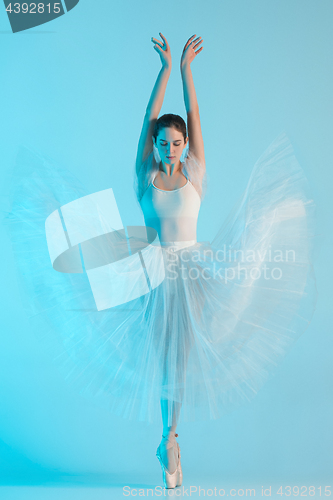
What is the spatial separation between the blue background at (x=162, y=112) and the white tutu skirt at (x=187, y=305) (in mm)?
553

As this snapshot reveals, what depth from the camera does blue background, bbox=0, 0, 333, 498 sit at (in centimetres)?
226

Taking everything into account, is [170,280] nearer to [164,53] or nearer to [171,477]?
[171,477]

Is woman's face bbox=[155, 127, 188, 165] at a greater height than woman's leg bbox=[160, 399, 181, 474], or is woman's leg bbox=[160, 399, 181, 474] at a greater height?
woman's face bbox=[155, 127, 188, 165]

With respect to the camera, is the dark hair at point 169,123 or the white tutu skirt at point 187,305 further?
the dark hair at point 169,123

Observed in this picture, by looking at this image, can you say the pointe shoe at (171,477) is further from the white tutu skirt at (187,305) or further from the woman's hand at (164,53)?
the woman's hand at (164,53)

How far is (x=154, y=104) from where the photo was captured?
173 cm

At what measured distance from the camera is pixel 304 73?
8.02ft

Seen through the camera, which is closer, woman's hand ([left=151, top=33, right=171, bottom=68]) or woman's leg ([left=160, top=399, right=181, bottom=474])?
woman's leg ([left=160, top=399, right=181, bottom=474])

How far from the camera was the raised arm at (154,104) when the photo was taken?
172 centimetres

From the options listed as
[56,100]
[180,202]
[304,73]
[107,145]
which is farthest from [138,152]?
[304,73]

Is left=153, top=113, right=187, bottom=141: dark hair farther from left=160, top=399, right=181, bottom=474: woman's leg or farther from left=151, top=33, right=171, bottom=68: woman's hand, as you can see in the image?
left=160, top=399, right=181, bottom=474: woman's leg

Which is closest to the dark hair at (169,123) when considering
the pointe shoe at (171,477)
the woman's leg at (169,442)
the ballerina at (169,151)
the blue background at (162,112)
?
the ballerina at (169,151)

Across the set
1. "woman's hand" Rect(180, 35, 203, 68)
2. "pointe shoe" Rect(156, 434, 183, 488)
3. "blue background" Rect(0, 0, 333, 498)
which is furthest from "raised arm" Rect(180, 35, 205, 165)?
"pointe shoe" Rect(156, 434, 183, 488)

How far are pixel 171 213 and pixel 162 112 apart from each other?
0.74m
